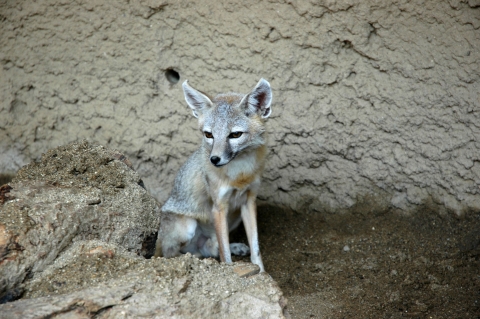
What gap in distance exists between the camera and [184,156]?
265 inches

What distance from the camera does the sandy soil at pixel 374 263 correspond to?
15.3 feet

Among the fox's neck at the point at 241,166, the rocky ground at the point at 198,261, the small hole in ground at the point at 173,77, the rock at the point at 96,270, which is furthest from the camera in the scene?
the small hole in ground at the point at 173,77

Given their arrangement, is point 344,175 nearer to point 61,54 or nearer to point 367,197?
point 367,197

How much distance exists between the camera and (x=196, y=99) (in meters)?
5.16

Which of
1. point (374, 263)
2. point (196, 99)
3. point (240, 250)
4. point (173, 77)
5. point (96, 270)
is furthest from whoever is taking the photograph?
point (173, 77)

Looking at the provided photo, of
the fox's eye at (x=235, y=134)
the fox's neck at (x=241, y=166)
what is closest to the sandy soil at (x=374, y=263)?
the fox's neck at (x=241, y=166)

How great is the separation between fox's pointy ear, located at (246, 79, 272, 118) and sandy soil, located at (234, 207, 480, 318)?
63.4 inches

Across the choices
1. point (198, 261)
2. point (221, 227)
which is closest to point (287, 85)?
point (221, 227)

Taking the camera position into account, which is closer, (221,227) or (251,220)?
(221,227)

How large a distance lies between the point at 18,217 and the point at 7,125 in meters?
3.94

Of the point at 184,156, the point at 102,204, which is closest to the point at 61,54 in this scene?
the point at 184,156

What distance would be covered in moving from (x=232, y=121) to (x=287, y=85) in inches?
59.8

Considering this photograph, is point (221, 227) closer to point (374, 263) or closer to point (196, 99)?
point (196, 99)

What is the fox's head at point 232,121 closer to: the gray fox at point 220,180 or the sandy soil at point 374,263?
the gray fox at point 220,180
